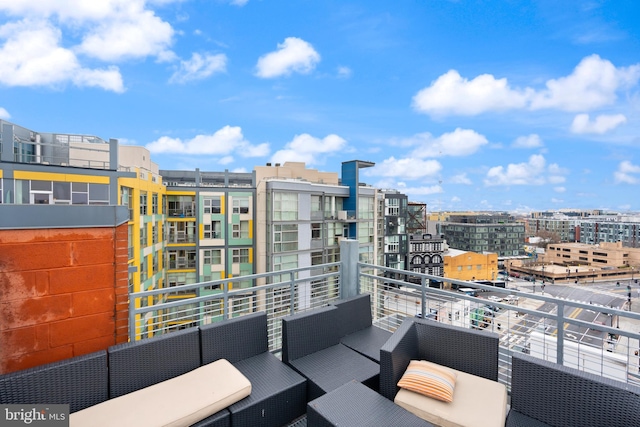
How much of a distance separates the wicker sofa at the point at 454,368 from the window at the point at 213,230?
53.1 feet

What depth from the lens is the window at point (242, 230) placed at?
17547 millimetres

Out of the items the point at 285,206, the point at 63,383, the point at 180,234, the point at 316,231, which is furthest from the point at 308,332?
the point at 180,234

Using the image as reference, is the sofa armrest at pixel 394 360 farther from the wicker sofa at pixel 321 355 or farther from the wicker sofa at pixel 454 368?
the wicker sofa at pixel 321 355

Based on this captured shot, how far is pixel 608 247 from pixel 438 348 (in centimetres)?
6351

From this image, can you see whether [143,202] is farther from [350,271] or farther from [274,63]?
[350,271]

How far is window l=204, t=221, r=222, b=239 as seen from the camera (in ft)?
56.9

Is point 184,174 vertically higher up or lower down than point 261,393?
higher up

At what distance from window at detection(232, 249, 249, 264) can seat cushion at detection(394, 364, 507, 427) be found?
16.4 metres

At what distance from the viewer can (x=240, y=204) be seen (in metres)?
17.5

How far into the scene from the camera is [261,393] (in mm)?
2248

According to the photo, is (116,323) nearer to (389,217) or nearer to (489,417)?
(489,417)

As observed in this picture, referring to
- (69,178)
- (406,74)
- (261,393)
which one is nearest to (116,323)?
(261,393)

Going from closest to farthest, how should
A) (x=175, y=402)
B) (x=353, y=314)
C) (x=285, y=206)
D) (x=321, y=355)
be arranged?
1. (x=175, y=402)
2. (x=321, y=355)
3. (x=353, y=314)
4. (x=285, y=206)

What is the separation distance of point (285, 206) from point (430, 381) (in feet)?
46.0
